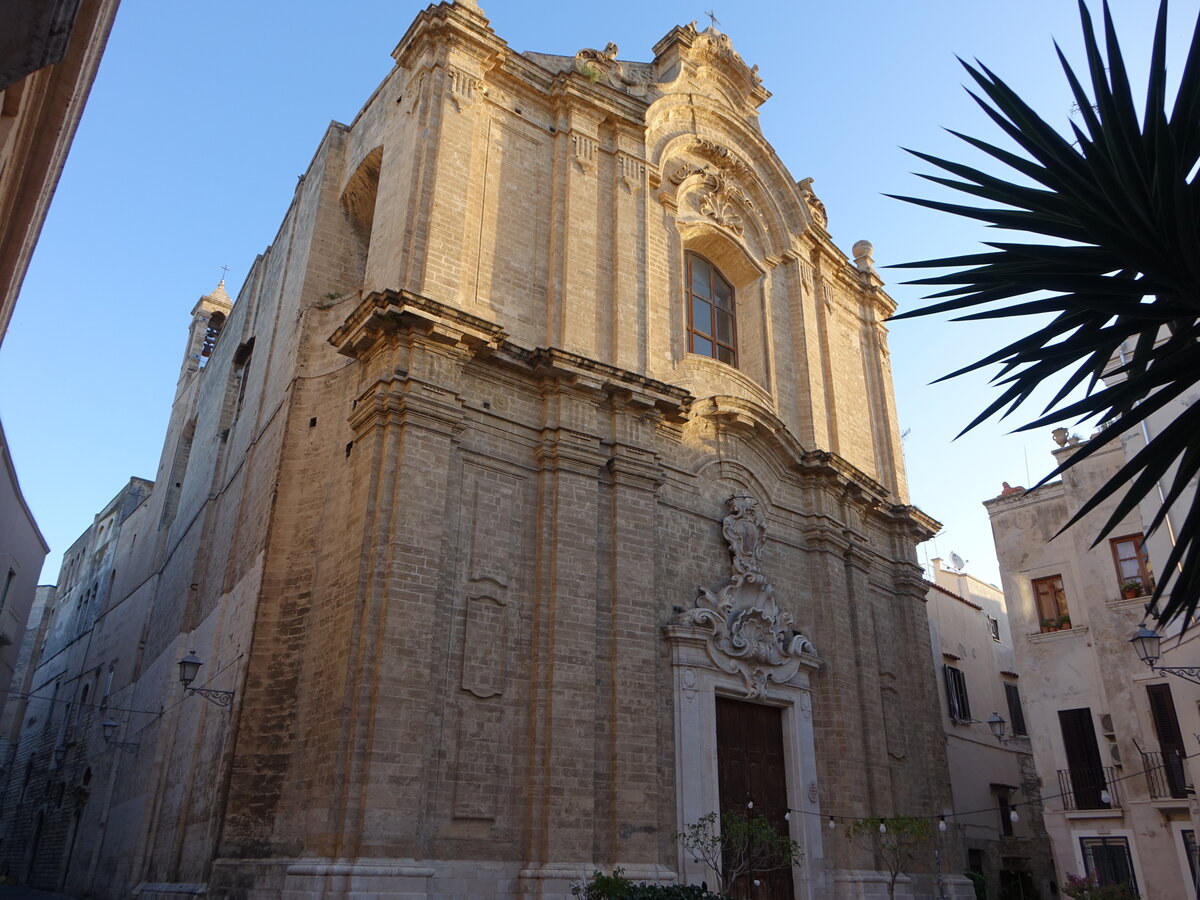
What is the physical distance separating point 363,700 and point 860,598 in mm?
9671

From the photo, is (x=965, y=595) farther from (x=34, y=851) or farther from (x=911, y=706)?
(x=34, y=851)

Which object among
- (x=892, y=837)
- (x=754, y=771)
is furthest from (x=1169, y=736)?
(x=754, y=771)

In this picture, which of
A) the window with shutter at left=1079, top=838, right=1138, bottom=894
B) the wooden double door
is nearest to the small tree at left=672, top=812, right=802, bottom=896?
the wooden double door

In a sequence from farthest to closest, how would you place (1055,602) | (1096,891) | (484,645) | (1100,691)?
1. (1055,602)
2. (1100,691)
3. (1096,891)
4. (484,645)

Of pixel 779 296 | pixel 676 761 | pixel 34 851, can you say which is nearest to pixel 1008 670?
pixel 779 296

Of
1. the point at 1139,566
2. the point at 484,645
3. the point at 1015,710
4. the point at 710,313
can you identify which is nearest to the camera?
the point at 484,645

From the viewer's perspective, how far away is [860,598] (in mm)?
16469

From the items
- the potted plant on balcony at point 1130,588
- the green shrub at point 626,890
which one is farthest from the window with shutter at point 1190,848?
the green shrub at point 626,890

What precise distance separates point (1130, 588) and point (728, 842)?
10.8 metres

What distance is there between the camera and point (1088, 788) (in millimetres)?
17484

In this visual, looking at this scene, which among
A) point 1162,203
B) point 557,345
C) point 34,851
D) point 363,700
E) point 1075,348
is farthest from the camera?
point 34,851

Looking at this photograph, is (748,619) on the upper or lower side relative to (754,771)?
upper

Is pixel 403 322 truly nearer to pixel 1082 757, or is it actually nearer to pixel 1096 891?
pixel 1096 891

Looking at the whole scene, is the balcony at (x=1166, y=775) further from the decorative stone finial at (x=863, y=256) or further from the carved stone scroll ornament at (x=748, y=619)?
the decorative stone finial at (x=863, y=256)
